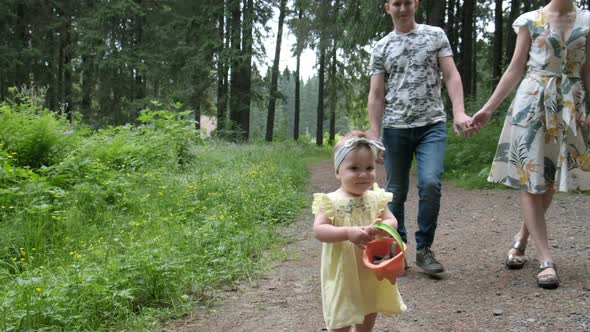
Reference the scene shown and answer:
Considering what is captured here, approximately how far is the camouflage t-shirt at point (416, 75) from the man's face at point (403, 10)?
119mm

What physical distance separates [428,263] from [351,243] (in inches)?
75.5

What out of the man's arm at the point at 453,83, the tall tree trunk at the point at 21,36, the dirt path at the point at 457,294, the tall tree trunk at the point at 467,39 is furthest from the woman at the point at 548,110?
the tall tree trunk at the point at 21,36

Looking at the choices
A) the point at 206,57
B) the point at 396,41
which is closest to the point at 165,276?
the point at 396,41

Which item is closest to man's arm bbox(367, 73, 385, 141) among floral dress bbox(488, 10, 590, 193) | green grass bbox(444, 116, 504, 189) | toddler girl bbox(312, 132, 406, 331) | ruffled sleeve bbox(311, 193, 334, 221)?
floral dress bbox(488, 10, 590, 193)

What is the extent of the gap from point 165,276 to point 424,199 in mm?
2022

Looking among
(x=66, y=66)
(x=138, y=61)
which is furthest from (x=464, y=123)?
(x=66, y=66)

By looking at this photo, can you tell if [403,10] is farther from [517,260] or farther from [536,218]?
[517,260]

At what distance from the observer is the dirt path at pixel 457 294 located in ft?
10.1

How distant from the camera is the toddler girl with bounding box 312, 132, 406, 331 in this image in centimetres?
221

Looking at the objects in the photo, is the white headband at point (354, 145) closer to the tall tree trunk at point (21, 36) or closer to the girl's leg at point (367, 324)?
the girl's leg at point (367, 324)

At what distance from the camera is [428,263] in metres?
3.94

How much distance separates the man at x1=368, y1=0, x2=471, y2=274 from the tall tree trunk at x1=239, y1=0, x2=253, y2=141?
18076 millimetres

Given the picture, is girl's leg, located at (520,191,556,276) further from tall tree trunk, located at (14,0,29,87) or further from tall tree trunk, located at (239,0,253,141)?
tall tree trunk, located at (14,0,29,87)

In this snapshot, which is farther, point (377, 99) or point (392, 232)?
point (377, 99)
